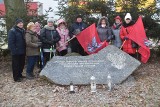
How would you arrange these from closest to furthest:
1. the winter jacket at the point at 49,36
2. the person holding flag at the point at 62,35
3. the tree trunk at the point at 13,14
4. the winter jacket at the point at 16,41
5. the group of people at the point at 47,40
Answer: the winter jacket at the point at 16,41
the group of people at the point at 47,40
the winter jacket at the point at 49,36
the person holding flag at the point at 62,35
the tree trunk at the point at 13,14

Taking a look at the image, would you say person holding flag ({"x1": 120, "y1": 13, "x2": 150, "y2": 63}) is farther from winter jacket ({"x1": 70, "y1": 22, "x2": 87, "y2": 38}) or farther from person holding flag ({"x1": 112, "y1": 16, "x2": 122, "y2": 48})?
winter jacket ({"x1": 70, "y1": 22, "x2": 87, "y2": 38})

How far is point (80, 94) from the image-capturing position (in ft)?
27.3

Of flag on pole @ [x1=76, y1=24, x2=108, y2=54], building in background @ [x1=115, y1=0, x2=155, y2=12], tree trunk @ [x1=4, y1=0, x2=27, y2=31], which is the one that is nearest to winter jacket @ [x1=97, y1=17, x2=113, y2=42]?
flag on pole @ [x1=76, y1=24, x2=108, y2=54]

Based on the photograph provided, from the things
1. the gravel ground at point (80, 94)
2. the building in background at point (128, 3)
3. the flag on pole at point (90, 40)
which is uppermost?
the building in background at point (128, 3)

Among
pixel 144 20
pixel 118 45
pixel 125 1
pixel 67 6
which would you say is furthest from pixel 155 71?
pixel 67 6

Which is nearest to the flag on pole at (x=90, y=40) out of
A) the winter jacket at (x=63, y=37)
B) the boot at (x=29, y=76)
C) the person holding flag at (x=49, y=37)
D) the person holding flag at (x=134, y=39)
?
the winter jacket at (x=63, y=37)

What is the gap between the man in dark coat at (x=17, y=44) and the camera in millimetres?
9056

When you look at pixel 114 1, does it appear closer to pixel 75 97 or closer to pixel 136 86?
pixel 136 86

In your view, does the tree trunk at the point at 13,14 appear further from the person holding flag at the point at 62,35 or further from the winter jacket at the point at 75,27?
the winter jacket at the point at 75,27

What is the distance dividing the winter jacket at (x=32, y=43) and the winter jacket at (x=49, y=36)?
0.23 m

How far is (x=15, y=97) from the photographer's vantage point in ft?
27.1

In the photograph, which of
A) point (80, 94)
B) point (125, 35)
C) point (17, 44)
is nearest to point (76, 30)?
point (125, 35)

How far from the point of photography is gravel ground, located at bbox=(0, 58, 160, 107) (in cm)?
769

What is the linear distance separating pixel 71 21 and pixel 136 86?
4021 millimetres
